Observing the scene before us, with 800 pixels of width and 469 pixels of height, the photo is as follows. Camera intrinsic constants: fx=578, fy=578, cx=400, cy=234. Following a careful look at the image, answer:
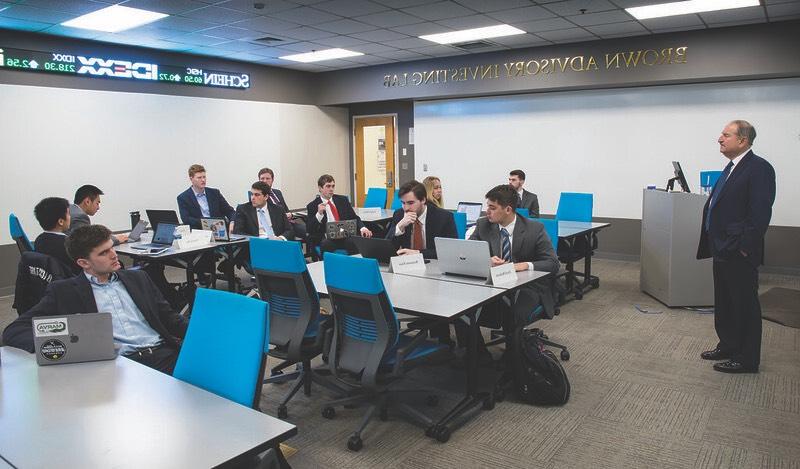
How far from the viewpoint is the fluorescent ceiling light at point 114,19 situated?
590cm

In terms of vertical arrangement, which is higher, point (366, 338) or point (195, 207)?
point (195, 207)

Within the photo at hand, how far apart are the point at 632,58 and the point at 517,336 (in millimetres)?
5519

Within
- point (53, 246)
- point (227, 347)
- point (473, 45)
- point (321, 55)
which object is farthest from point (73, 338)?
point (321, 55)

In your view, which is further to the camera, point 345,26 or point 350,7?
point 345,26

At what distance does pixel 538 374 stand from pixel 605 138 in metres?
5.73

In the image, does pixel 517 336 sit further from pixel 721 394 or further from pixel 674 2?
pixel 674 2

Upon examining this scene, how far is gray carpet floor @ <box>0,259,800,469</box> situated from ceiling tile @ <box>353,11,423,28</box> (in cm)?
387

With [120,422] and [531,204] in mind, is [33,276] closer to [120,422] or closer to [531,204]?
[120,422]

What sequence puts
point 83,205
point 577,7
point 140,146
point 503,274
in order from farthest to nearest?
1. point 140,146
2. point 577,7
3. point 83,205
4. point 503,274

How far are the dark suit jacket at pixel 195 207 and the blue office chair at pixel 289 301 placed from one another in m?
3.06

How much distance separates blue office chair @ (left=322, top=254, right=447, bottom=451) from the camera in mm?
2986

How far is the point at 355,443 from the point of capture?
3123 millimetres

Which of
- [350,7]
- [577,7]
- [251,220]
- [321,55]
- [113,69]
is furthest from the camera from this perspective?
[321,55]

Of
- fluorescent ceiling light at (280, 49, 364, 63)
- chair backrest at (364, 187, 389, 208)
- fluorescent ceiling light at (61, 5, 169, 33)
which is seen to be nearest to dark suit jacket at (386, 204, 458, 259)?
fluorescent ceiling light at (61, 5, 169, 33)
